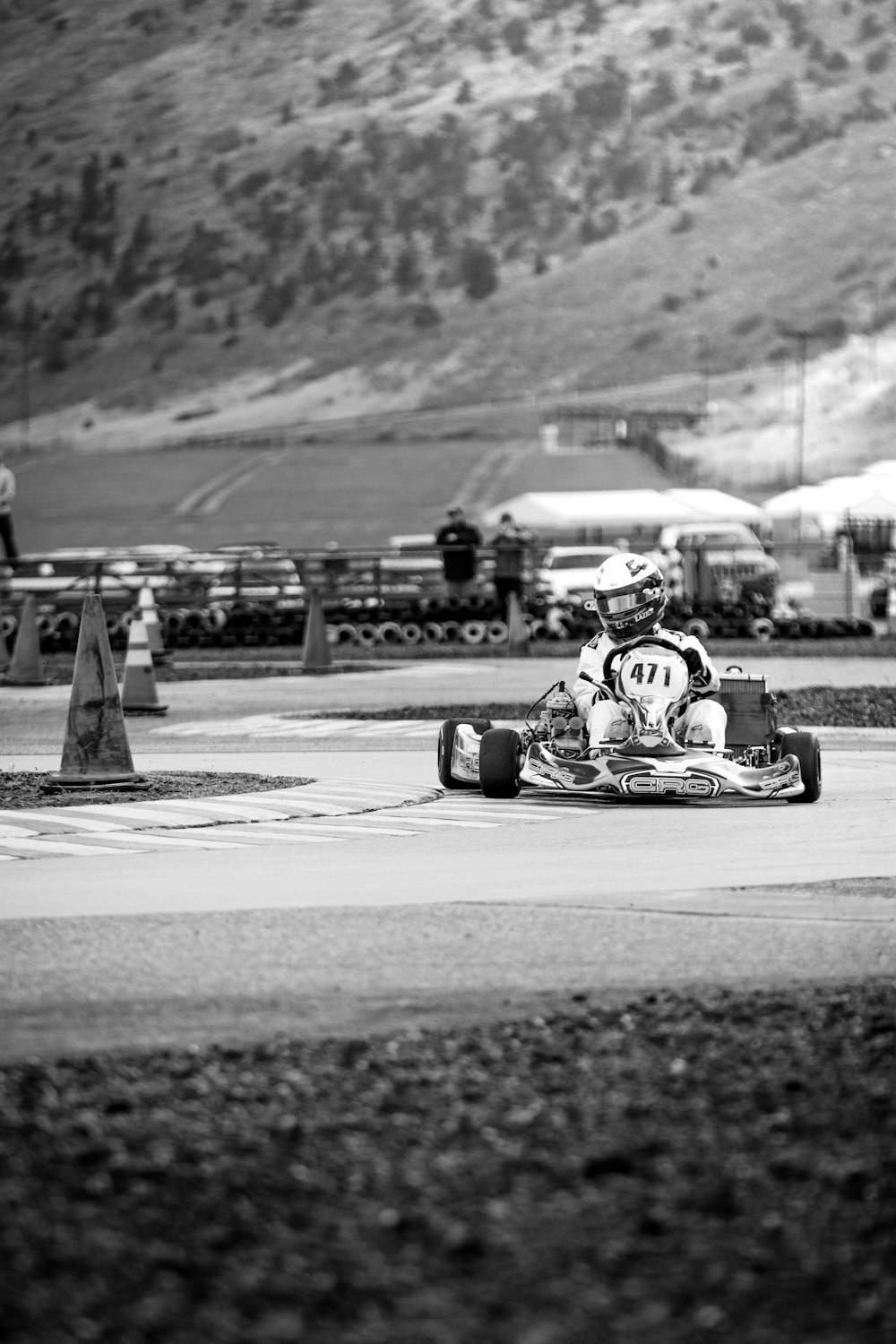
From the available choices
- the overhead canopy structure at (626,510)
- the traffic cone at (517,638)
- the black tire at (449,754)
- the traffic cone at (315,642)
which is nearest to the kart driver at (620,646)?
the black tire at (449,754)

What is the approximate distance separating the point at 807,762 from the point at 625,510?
48.7 meters

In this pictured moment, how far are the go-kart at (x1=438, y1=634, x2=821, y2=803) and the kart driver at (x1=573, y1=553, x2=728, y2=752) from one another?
5 centimetres

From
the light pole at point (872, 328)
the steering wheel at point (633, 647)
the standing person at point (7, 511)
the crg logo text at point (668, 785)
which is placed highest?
the light pole at point (872, 328)

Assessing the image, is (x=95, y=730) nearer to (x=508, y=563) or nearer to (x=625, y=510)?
(x=508, y=563)

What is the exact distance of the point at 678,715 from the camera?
1280 cm

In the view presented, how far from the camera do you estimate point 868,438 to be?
121688mm

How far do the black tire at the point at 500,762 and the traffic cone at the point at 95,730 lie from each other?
Answer: 5.92 ft

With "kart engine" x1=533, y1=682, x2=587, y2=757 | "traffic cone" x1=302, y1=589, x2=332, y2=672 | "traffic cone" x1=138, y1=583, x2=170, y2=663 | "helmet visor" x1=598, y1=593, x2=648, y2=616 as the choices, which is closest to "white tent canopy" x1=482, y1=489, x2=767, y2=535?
"traffic cone" x1=138, y1=583, x2=170, y2=663

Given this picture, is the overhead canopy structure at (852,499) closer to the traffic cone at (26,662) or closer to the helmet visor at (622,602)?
the traffic cone at (26,662)

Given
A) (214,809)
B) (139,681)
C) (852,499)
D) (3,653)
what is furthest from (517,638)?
(852,499)

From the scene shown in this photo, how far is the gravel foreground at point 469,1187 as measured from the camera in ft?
13.5

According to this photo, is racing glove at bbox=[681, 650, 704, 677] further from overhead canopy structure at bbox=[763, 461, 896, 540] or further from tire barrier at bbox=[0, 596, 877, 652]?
overhead canopy structure at bbox=[763, 461, 896, 540]

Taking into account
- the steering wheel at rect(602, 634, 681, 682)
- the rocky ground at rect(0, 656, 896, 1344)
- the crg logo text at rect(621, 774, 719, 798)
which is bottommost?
the rocky ground at rect(0, 656, 896, 1344)

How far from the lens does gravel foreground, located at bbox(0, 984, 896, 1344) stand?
411 centimetres
